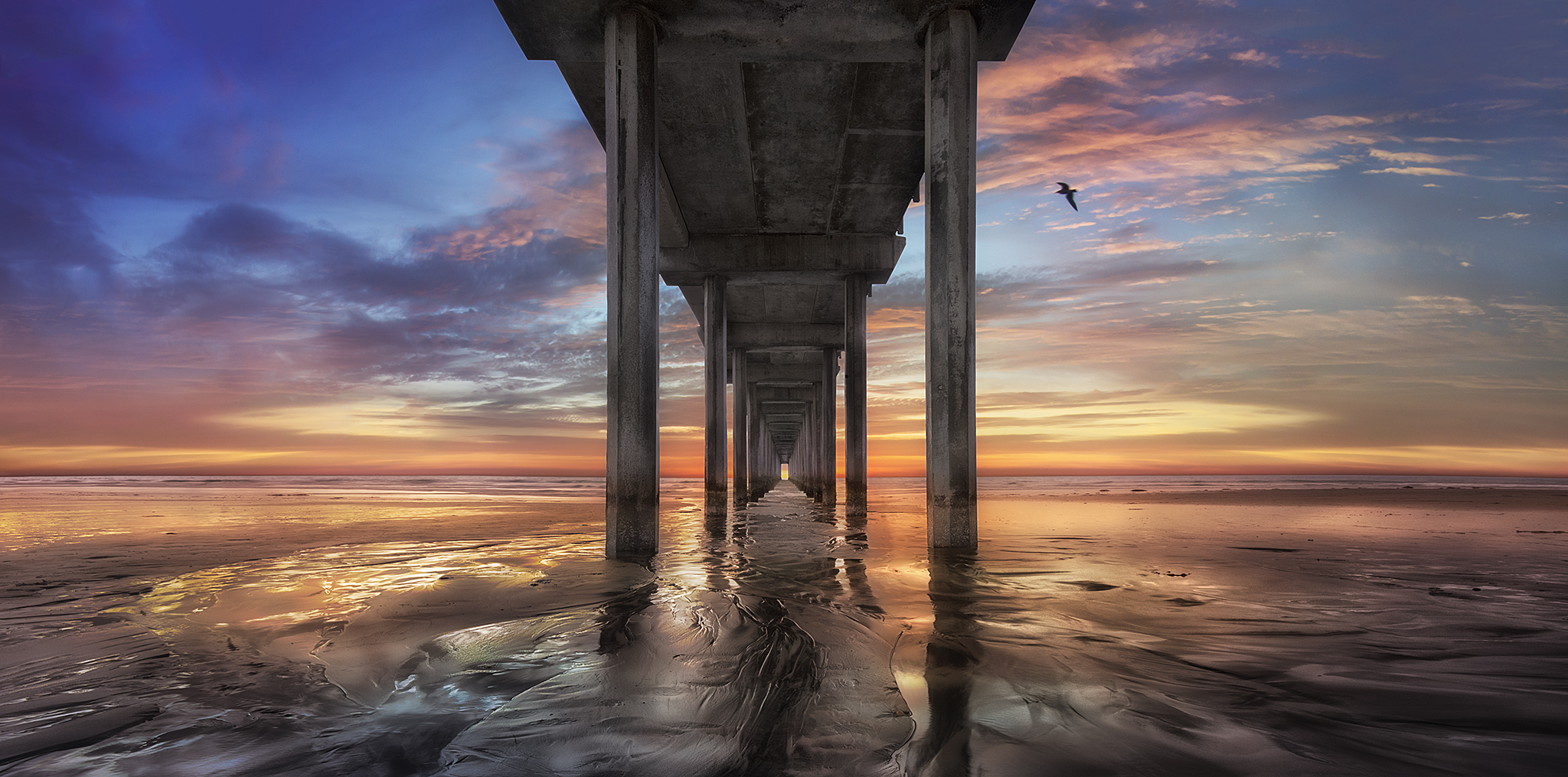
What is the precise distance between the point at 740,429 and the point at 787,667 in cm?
2426

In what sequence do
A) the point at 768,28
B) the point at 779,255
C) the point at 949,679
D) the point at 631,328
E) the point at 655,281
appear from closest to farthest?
the point at 949,679 → the point at 631,328 → the point at 655,281 → the point at 768,28 → the point at 779,255

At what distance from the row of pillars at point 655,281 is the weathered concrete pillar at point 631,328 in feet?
0.05

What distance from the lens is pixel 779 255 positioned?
19.9m

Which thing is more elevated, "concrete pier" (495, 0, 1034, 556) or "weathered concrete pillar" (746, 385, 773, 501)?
"concrete pier" (495, 0, 1034, 556)

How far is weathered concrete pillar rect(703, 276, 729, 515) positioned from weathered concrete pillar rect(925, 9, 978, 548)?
12494 millimetres

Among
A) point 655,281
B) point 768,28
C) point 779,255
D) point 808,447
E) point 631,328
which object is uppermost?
point 768,28

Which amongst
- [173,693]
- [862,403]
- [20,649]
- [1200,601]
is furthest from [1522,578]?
[862,403]

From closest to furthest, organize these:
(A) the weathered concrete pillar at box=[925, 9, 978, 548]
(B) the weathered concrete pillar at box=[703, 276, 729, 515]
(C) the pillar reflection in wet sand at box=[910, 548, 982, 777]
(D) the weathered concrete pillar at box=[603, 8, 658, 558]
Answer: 1. (C) the pillar reflection in wet sand at box=[910, 548, 982, 777]
2. (D) the weathered concrete pillar at box=[603, 8, 658, 558]
3. (A) the weathered concrete pillar at box=[925, 9, 978, 548]
4. (B) the weathered concrete pillar at box=[703, 276, 729, 515]

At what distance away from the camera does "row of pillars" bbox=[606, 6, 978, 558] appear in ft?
27.3

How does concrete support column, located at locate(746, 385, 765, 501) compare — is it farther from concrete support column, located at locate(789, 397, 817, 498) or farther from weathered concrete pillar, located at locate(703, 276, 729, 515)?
weathered concrete pillar, located at locate(703, 276, 729, 515)

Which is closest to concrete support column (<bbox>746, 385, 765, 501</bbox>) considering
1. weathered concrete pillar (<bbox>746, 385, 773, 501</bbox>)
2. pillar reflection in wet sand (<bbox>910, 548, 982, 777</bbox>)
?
weathered concrete pillar (<bbox>746, 385, 773, 501</bbox>)

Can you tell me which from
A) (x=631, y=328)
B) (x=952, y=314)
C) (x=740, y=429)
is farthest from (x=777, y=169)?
(x=740, y=429)

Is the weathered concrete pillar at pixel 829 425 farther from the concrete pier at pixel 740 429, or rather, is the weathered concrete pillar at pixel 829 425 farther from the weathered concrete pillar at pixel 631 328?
the weathered concrete pillar at pixel 631 328

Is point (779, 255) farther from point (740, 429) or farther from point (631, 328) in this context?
point (631, 328)
